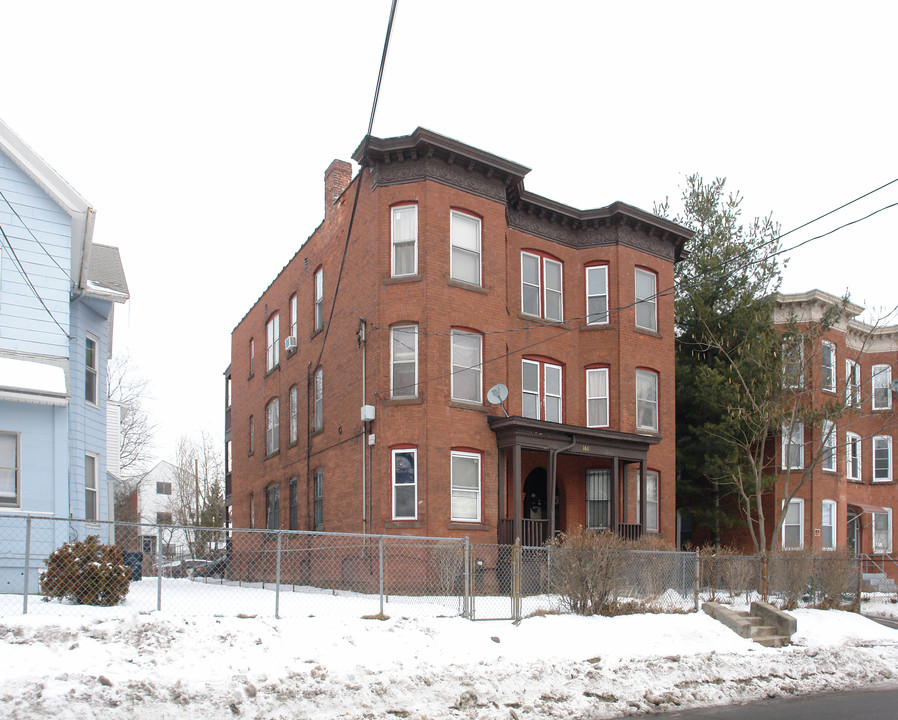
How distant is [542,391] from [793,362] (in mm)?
8417

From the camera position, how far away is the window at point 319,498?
24297mm

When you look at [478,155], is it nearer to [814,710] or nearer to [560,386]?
[560,386]

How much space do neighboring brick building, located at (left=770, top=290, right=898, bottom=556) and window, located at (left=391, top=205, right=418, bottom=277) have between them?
1338cm

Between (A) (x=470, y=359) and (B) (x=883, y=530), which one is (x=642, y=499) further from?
(B) (x=883, y=530)

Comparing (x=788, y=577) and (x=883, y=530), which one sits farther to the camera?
(x=883, y=530)

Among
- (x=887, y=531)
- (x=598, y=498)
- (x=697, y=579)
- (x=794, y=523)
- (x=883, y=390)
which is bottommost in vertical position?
(x=887, y=531)

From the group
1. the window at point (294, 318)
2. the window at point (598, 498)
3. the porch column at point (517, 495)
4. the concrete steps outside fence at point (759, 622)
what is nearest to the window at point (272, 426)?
the window at point (294, 318)

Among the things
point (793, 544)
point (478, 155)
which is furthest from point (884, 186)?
point (793, 544)

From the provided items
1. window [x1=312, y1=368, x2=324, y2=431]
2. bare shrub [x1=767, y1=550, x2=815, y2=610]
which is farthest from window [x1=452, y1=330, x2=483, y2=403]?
bare shrub [x1=767, y1=550, x2=815, y2=610]

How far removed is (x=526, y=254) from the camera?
24.6m

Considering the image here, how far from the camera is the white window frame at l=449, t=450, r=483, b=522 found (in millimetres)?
21078

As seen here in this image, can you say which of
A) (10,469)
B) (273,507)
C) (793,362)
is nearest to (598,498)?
(793,362)

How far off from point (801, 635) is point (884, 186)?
350 inches

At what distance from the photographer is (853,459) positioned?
3559 cm
